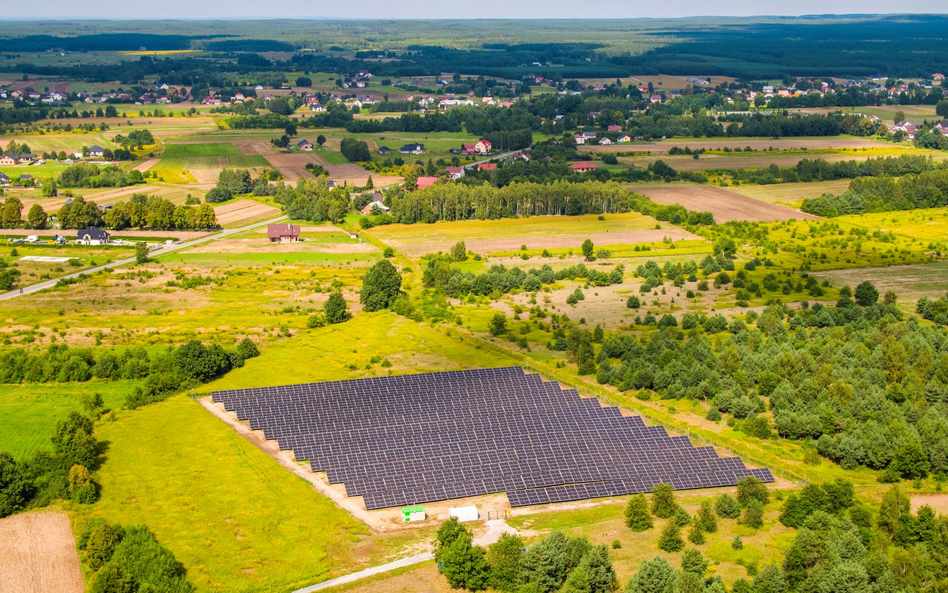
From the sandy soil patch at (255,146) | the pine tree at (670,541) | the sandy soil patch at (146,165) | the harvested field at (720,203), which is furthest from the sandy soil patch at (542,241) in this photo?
the sandy soil patch at (255,146)

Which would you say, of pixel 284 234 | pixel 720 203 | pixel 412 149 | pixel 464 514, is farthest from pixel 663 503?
pixel 412 149

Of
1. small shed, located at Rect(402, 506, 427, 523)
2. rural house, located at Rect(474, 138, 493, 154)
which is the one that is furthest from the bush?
rural house, located at Rect(474, 138, 493, 154)

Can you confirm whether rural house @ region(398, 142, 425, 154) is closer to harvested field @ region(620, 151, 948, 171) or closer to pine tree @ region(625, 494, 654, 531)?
harvested field @ region(620, 151, 948, 171)

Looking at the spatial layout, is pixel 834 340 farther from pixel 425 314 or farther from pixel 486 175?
pixel 486 175

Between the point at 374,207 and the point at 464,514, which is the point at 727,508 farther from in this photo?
the point at 374,207

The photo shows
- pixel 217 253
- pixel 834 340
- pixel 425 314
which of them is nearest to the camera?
pixel 834 340

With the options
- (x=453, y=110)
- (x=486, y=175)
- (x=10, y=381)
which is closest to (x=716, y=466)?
(x=10, y=381)
